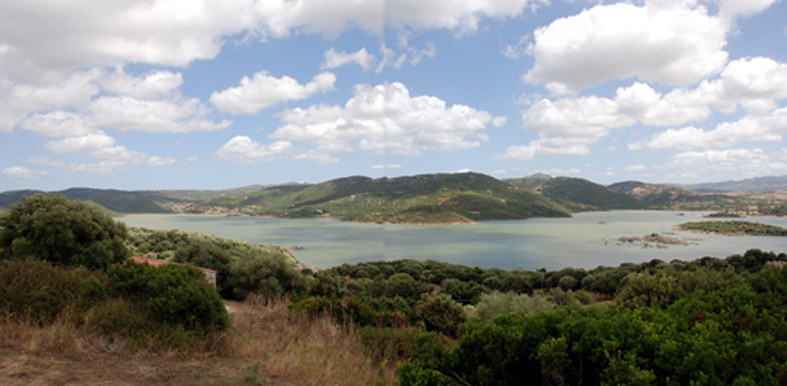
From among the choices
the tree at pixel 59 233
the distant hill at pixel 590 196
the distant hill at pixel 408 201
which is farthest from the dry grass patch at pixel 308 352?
the distant hill at pixel 590 196

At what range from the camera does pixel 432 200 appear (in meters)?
90.7

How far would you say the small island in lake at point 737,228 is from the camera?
181 feet

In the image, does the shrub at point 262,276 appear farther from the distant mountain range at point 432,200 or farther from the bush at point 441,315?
the distant mountain range at point 432,200

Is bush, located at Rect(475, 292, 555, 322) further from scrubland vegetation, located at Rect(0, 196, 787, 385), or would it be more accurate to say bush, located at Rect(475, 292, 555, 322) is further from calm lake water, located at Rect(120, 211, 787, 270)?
calm lake water, located at Rect(120, 211, 787, 270)

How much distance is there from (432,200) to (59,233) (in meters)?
83.6

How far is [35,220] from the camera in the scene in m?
8.75

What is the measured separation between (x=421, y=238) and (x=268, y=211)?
64371 millimetres

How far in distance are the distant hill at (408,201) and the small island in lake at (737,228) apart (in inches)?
1303

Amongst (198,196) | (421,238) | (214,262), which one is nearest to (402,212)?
(421,238)

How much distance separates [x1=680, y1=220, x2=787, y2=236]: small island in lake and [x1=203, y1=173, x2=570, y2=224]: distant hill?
1303 inches

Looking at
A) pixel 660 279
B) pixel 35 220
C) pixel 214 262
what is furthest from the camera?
pixel 214 262

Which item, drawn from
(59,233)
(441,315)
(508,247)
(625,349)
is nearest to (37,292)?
(59,233)

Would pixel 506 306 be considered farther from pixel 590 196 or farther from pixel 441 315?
pixel 590 196

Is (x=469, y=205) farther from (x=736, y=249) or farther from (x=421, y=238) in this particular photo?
(x=736, y=249)
